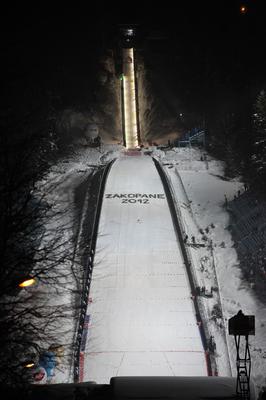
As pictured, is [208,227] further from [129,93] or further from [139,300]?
[129,93]

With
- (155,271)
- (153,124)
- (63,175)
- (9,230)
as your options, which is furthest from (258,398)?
(153,124)

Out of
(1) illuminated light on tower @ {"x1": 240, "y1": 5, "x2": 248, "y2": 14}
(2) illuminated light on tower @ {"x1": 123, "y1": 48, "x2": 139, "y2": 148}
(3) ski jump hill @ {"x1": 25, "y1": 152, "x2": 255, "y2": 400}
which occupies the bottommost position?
(3) ski jump hill @ {"x1": 25, "y1": 152, "x2": 255, "y2": 400}

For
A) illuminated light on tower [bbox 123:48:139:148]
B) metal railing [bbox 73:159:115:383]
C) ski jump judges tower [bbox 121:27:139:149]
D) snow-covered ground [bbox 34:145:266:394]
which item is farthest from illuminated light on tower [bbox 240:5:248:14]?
metal railing [bbox 73:159:115:383]

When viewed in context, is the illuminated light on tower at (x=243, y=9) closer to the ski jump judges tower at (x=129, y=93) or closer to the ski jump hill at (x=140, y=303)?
the ski jump judges tower at (x=129, y=93)

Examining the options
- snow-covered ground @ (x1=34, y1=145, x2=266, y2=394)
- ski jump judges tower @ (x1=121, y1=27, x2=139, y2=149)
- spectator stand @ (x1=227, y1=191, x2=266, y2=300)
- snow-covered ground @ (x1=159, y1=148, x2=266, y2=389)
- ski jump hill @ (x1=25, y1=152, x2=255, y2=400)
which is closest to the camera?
ski jump hill @ (x1=25, y1=152, x2=255, y2=400)

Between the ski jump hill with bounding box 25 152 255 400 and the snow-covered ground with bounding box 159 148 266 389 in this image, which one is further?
the snow-covered ground with bounding box 159 148 266 389

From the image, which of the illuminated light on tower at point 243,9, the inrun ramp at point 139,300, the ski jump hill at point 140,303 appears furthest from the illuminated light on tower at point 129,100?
the ski jump hill at point 140,303

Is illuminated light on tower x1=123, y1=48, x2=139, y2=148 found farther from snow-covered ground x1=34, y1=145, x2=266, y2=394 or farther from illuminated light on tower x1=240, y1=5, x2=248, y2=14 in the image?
illuminated light on tower x1=240, y1=5, x2=248, y2=14
